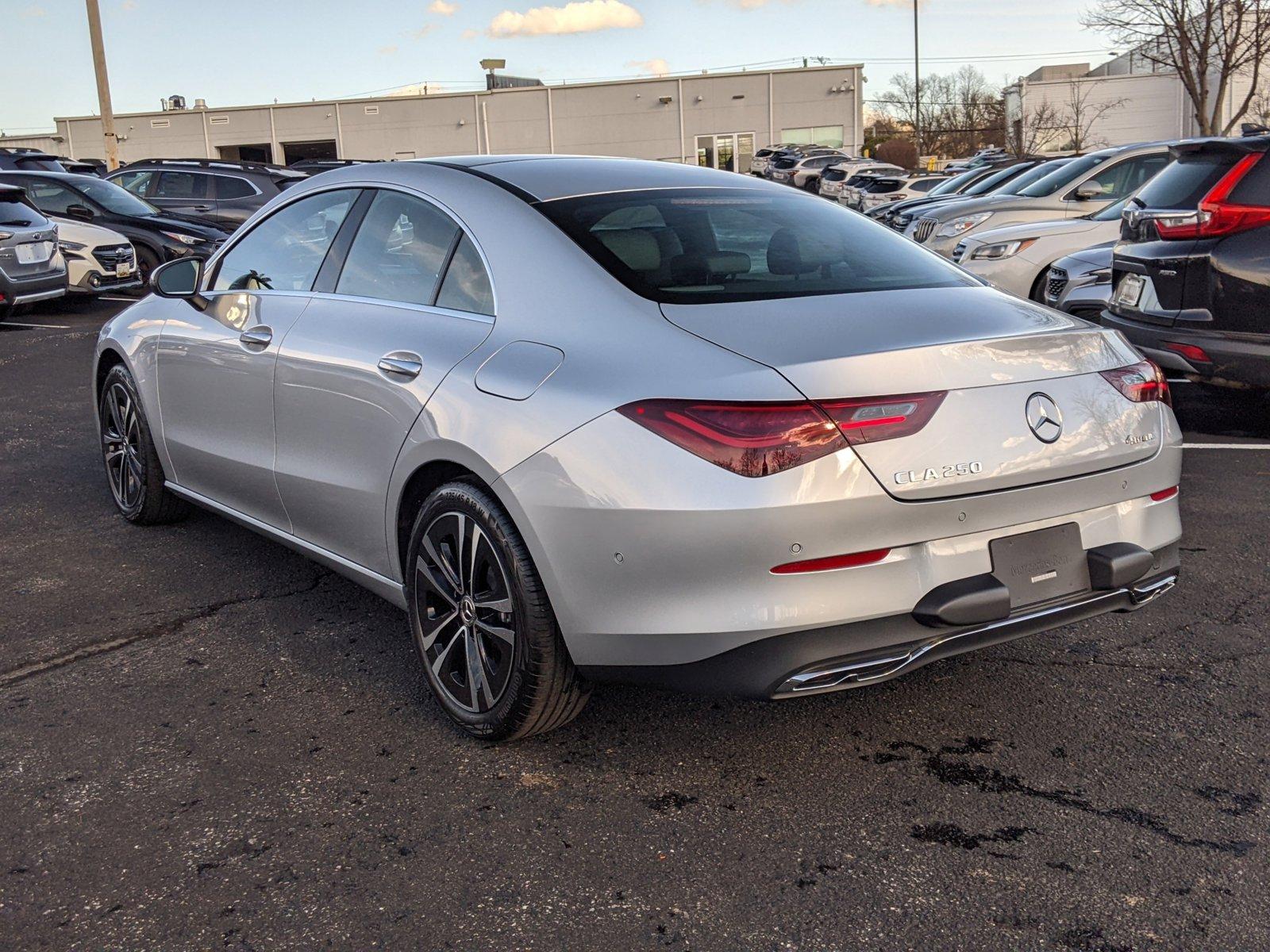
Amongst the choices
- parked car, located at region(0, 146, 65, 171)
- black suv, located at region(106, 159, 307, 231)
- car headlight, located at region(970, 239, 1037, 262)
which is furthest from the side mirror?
parked car, located at region(0, 146, 65, 171)

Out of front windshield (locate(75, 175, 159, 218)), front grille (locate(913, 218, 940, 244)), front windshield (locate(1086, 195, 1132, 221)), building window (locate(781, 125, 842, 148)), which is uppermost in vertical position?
building window (locate(781, 125, 842, 148))

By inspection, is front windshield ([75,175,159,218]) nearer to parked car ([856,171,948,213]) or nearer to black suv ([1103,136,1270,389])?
black suv ([1103,136,1270,389])

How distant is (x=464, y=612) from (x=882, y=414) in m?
1.29

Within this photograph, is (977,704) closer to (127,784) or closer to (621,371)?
(621,371)

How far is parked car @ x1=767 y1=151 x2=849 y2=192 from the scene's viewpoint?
127 feet

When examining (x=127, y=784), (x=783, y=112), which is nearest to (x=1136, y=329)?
(x=127, y=784)

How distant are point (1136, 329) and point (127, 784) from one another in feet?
18.7

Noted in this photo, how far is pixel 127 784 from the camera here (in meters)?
3.25

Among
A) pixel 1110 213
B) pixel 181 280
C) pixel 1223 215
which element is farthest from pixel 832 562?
pixel 1110 213

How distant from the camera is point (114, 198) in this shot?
17.1m

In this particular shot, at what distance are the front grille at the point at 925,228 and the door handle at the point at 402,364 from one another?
1105 centimetres

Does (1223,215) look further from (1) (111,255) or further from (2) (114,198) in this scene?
(2) (114,198)

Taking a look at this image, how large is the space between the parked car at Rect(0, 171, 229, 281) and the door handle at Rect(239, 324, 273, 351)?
12.5 meters

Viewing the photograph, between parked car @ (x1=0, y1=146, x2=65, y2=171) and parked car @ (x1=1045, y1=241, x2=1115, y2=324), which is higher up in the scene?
parked car @ (x1=0, y1=146, x2=65, y2=171)
